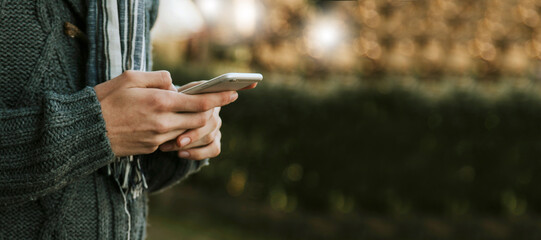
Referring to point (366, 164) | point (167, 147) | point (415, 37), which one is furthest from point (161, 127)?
point (415, 37)

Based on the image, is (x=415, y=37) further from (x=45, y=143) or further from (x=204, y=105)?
(x=45, y=143)

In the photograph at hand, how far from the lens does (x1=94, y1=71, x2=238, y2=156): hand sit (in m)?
1.08

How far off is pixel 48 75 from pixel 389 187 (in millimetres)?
4442

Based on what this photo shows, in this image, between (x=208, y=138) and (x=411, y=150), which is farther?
(x=411, y=150)

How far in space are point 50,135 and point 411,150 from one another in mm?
4485

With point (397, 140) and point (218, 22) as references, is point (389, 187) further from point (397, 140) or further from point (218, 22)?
point (218, 22)

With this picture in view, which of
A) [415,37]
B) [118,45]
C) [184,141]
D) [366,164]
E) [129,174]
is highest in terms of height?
[118,45]

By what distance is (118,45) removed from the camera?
4.15 ft

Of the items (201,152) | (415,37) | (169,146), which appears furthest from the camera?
(415,37)

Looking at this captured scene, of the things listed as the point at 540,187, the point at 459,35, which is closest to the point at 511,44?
the point at 459,35

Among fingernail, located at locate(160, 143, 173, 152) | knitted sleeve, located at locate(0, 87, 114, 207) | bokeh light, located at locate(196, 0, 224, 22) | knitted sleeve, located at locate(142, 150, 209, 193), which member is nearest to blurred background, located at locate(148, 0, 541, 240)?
bokeh light, located at locate(196, 0, 224, 22)

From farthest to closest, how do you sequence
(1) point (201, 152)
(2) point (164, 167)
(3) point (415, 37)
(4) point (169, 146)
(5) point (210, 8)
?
(5) point (210, 8)
(3) point (415, 37)
(2) point (164, 167)
(1) point (201, 152)
(4) point (169, 146)

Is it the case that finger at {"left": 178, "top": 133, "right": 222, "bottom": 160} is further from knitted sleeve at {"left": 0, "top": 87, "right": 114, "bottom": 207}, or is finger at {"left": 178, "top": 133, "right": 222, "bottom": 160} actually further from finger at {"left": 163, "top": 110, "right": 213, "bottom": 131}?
knitted sleeve at {"left": 0, "top": 87, "right": 114, "bottom": 207}

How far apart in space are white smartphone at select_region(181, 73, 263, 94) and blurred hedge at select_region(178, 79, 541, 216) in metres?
4.06
